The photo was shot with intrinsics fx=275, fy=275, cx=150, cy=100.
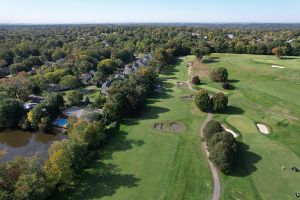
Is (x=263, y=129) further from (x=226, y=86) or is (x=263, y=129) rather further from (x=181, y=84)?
(x=181, y=84)

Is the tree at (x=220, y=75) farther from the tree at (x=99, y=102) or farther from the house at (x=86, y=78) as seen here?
the house at (x=86, y=78)

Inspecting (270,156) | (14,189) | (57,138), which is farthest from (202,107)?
(14,189)

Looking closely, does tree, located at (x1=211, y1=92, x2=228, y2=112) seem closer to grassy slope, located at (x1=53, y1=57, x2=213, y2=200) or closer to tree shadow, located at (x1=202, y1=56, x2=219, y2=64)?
grassy slope, located at (x1=53, y1=57, x2=213, y2=200)

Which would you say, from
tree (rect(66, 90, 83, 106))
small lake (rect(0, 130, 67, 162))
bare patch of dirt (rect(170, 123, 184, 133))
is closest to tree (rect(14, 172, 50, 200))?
small lake (rect(0, 130, 67, 162))

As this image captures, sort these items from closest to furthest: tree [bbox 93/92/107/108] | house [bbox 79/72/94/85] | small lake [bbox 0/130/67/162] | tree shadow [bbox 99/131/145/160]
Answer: tree shadow [bbox 99/131/145/160] → small lake [bbox 0/130/67/162] → tree [bbox 93/92/107/108] → house [bbox 79/72/94/85]

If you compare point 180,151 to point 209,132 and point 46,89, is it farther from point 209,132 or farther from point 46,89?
point 46,89

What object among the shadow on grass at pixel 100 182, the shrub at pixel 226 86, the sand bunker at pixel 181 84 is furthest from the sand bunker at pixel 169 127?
the sand bunker at pixel 181 84

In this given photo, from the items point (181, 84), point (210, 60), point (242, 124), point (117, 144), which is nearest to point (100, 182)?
point (117, 144)
